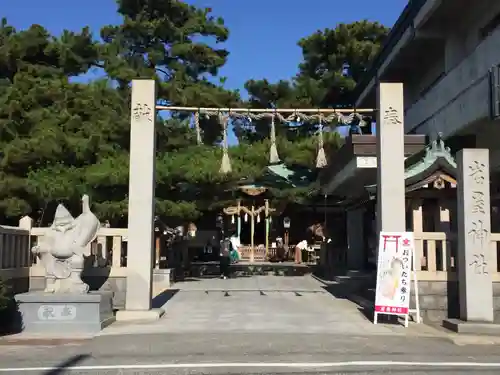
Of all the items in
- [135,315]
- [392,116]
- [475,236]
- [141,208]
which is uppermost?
[392,116]

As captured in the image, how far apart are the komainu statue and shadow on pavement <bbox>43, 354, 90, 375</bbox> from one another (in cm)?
271

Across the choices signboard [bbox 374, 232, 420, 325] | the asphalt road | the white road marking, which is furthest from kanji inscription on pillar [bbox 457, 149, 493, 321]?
the white road marking

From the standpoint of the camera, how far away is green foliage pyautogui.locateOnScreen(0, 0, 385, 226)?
17438 millimetres

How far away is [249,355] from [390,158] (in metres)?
5.89

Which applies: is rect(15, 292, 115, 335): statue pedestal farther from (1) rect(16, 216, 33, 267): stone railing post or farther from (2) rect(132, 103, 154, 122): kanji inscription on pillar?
(2) rect(132, 103, 154, 122): kanji inscription on pillar

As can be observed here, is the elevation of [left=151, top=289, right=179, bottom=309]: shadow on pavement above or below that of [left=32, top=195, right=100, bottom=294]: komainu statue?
below

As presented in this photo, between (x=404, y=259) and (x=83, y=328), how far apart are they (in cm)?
620

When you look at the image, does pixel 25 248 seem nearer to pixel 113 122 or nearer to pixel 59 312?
pixel 59 312

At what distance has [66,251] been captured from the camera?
1088 centimetres

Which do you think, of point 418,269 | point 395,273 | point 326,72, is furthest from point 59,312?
point 326,72

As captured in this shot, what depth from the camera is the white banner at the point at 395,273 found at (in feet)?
37.3

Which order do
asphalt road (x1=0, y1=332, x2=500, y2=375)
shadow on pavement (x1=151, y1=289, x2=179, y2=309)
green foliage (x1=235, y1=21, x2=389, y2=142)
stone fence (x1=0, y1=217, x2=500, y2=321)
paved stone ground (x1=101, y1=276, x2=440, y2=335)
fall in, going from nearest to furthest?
asphalt road (x1=0, y1=332, x2=500, y2=375) → paved stone ground (x1=101, y1=276, x2=440, y2=335) → stone fence (x1=0, y1=217, x2=500, y2=321) → shadow on pavement (x1=151, y1=289, x2=179, y2=309) → green foliage (x1=235, y1=21, x2=389, y2=142)

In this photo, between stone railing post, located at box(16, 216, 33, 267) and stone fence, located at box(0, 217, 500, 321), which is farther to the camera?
stone railing post, located at box(16, 216, 33, 267)

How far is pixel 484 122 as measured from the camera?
15.8 m
